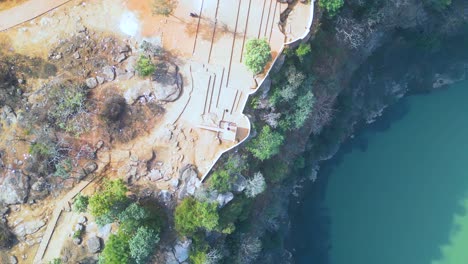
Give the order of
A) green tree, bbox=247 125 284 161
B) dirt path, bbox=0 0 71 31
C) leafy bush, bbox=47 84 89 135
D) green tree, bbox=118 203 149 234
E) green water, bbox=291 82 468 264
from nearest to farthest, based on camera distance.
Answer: green tree, bbox=118 203 149 234
leafy bush, bbox=47 84 89 135
dirt path, bbox=0 0 71 31
green tree, bbox=247 125 284 161
green water, bbox=291 82 468 264

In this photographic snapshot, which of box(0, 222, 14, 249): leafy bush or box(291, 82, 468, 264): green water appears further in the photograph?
box(291, 82, 468, 264): green water

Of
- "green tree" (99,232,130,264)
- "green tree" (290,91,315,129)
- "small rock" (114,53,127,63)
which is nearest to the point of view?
"green tree" (99,232,130,264)

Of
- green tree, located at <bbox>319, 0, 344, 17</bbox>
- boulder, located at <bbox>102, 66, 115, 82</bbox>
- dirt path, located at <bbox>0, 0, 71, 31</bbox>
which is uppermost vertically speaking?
green tree, located at <bbox>319, 0, 344, 17</bbox>

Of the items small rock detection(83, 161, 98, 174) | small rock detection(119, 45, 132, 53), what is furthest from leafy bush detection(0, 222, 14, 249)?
small rock detection(119, 45, 132, 53)

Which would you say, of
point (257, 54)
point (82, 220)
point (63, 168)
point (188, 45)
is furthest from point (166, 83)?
point (82, 220)

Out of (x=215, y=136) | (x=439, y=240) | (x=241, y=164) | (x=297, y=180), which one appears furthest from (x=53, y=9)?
(x=439, y=240)

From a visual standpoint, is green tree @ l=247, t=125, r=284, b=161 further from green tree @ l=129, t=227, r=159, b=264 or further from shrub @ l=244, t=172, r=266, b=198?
green tree @ l=129, t=227, r=159, b=264
